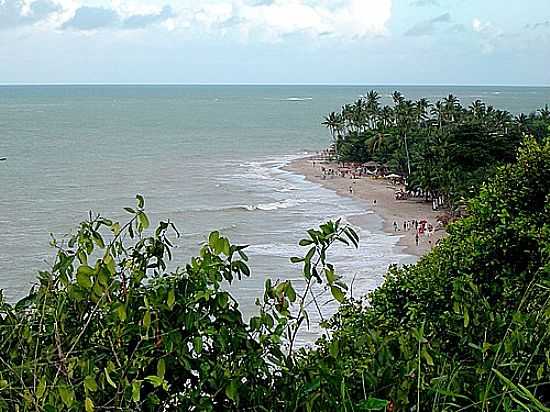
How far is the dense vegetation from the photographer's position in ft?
123

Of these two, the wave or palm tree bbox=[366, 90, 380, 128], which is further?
palm tree bbox=[366, 90, 380, 128]

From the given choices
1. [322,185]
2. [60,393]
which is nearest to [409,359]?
[60,393]

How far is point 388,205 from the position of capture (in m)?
41.9

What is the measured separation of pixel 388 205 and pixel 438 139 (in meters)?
5.66

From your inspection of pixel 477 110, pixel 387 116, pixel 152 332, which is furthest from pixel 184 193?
pixel 152 332

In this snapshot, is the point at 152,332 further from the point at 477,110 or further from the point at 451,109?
the point at 477,110

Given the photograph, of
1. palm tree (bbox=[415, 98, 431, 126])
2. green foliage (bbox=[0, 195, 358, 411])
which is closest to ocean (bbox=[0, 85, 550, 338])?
green foliage (bbox=[0, 195, 358, 411])

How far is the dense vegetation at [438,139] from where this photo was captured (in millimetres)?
37562

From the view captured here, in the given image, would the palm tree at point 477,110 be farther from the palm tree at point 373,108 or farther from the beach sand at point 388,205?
the palm tree at point 373,108

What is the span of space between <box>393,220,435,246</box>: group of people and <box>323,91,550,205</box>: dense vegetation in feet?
5.82

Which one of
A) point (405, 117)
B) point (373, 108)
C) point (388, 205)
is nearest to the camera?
point (388, 205)

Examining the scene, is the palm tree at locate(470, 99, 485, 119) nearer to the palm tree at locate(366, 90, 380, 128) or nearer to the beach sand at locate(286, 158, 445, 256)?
the beach sand at locate(286, 158, 445, 256)

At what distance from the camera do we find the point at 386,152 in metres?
54.7

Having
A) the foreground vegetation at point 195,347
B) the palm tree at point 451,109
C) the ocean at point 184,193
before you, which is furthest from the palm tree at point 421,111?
the foreground vegetation at point 195,347
